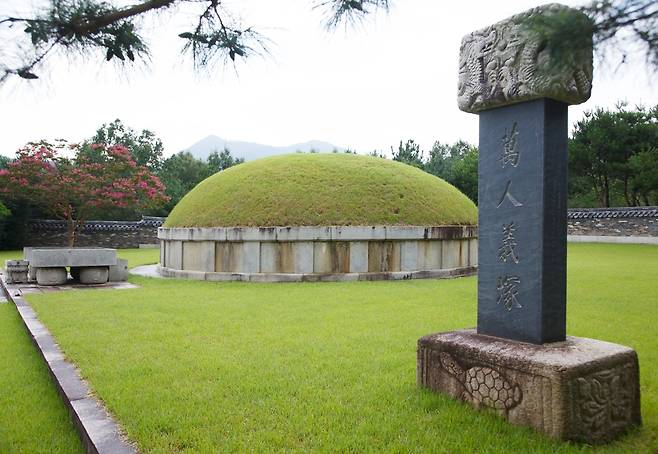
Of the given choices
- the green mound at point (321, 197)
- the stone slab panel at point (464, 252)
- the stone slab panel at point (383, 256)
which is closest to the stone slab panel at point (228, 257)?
the green mound at point (321, 197)

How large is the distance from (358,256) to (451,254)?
243 cm

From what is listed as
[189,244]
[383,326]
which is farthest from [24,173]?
[383,326]

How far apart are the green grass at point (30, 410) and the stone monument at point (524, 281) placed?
2.53 m

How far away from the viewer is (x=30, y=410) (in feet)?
12.7

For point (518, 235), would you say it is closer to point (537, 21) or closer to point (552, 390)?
point (552, 390)

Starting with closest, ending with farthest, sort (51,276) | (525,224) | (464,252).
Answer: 1. (525,224)
2. (51,276)
3. (464,252)

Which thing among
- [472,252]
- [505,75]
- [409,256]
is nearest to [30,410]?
[505,75]

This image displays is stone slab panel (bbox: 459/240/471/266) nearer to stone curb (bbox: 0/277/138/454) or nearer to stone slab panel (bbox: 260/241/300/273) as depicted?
stone slab panel (bbox: 260/241/300/273)

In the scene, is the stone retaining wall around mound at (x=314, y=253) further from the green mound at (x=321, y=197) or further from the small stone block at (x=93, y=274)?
the small stone block at (x=93, y=274)

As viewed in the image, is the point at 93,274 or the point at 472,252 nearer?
the point at 93,274

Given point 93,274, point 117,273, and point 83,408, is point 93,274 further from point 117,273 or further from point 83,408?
point 83,408

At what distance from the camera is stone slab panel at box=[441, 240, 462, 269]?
12219 millimetres

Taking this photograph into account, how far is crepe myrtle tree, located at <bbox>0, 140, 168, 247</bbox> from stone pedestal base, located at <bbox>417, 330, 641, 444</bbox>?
61.4 feet

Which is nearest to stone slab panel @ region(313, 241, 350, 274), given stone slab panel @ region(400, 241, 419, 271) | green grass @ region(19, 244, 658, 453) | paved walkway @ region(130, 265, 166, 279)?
stone slab panel @ region(400, 241, 419, 271)
